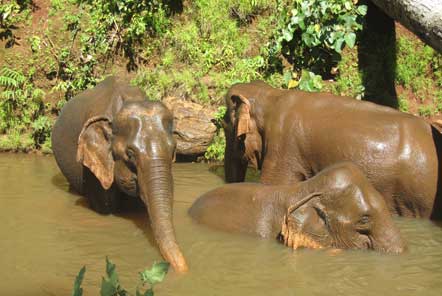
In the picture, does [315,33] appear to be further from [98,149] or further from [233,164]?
[98,149]

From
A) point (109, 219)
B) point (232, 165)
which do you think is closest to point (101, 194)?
point (109, 219)

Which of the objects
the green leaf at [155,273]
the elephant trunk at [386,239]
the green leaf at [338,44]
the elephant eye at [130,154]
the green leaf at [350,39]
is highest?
the green leaf at [155,273]

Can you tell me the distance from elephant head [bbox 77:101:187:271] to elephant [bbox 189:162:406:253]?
116cm

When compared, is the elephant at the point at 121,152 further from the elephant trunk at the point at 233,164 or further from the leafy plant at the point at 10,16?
the leafy plant at the point at 10,16

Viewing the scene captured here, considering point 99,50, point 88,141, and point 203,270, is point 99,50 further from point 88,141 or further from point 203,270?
point 203,270

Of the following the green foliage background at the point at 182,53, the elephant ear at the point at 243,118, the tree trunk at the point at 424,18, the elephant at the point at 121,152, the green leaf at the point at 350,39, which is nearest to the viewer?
the elephant at the point at 121,152

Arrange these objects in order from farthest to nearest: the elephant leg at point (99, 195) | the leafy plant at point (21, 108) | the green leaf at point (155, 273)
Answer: the leafy plant at point (21, 108) < the elephant leg at point (99, 195) < the green leaf at point (155, 273)

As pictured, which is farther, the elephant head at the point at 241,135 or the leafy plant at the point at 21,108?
the leafy plant at the point at 21,108

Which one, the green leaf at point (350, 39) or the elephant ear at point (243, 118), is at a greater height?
the green leaf at point (350, 39)

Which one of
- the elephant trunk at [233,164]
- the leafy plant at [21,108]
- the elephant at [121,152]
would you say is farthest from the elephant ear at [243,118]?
the leafy plant at [21,108]

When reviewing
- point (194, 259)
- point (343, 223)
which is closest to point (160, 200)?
point (194, 259)

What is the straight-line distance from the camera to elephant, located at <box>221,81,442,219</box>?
9172 mm

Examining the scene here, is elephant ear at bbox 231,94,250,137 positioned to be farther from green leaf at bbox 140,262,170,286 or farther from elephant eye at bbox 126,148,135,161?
green leaf at bbox 140,262,170,286

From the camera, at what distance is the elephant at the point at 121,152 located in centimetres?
775
